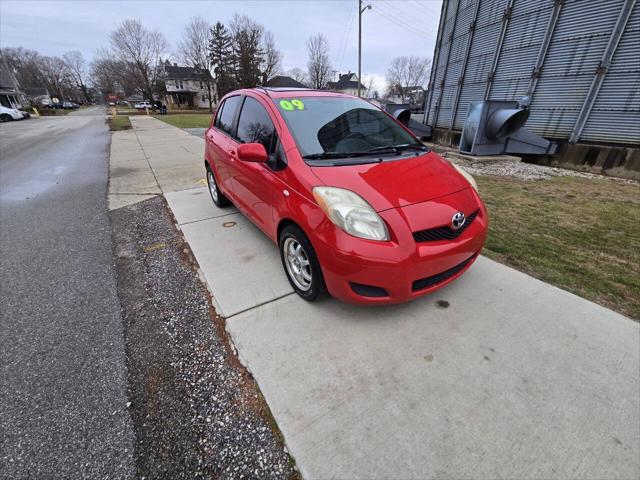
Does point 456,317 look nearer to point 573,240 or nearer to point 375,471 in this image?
point 375,471

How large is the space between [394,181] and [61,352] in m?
2.67

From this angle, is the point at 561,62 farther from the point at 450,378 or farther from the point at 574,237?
the point at 450,378

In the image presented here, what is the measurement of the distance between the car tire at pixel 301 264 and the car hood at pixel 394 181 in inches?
19.2

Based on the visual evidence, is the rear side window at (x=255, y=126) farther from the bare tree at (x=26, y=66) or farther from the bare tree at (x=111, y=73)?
the bare tree at (x=26, y=66)

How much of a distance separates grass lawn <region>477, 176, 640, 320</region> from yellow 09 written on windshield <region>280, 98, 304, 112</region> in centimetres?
252

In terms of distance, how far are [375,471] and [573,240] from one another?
3679 mm

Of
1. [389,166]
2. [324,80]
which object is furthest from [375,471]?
[324,80]

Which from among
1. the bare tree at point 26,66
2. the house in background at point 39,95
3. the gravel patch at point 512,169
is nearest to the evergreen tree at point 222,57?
the house in background at point 39,95

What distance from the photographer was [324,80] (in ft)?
177

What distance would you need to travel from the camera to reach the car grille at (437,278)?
6.50 feet

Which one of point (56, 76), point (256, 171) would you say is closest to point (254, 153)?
point (256, 171)

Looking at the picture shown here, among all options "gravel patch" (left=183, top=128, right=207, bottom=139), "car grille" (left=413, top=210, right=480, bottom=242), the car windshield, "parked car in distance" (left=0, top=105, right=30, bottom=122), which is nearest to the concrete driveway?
"car grille" (left=413, top=210, right=480, bottom=242)

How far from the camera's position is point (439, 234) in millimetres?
1996

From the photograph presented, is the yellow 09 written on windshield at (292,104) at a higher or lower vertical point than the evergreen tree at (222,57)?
lower
